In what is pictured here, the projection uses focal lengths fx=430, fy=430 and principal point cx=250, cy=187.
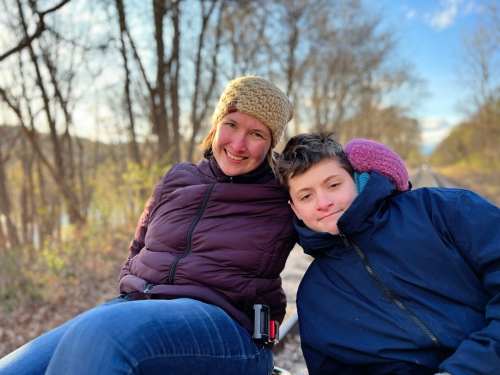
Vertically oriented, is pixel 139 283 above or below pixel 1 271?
above

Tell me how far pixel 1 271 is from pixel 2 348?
1794 mm

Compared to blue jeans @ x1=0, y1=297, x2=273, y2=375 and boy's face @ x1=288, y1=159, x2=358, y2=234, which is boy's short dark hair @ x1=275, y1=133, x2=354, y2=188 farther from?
blue jeans @ x1=0, y1=297, x2=273, y2=375

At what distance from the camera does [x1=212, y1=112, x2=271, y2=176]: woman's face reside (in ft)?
7.45

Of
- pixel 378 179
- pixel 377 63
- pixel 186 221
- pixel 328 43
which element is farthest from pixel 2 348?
pixel 377 63

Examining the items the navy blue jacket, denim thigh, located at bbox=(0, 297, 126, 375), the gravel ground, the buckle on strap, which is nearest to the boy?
the navy blue jacket

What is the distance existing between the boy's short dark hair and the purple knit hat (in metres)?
0.05

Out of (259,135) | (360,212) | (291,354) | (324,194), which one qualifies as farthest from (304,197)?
(291,354)

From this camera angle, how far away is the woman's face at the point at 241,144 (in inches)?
89.4

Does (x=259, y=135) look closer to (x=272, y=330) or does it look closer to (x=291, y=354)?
(x=272, y=330)

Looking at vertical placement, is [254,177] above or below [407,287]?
above

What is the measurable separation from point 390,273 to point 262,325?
62cm

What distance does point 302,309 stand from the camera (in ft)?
6.30

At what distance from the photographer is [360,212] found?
5.63 ft

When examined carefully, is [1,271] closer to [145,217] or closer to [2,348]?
[2,348]
